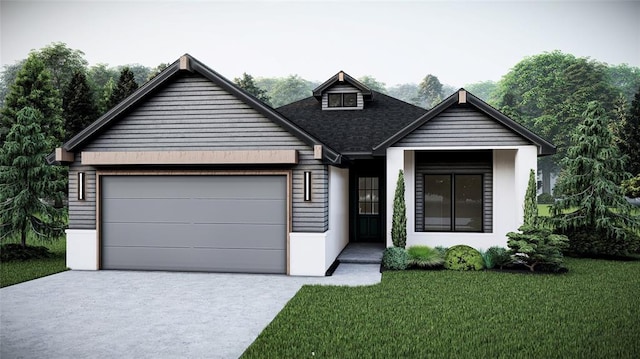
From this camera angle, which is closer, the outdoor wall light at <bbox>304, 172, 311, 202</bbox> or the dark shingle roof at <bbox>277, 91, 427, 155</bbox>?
the outdoor wall light at <bbox>304, 172, 311, 202</bbox>

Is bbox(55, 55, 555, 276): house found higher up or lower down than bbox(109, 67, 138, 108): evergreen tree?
lower down

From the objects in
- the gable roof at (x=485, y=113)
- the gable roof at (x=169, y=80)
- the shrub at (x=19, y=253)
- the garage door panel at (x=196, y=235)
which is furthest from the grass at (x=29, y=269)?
the gable roof at (x=485, y=113)

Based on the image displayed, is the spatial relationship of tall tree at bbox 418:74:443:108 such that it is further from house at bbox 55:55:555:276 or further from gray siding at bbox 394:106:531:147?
house at bbox 55:55:555:276

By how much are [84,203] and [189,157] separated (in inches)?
122

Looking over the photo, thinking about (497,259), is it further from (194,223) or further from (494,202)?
(194,223)

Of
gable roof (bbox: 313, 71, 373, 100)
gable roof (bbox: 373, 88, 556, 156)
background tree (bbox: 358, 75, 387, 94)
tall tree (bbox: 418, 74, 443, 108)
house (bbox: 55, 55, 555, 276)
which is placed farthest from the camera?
tall tree (bbox: 418, 74, 443, 108)

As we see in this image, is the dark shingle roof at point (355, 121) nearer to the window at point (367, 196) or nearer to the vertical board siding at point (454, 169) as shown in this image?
the vertical board siding at point (454, 169)

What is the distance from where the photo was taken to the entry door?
1698cm

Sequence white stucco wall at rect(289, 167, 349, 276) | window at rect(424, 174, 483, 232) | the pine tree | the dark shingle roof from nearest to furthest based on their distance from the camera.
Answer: white stucco wall at rect(289, 167, 349, 276), the pine tree, window at rect(424, 174, 483, 232), the dark shingle roof

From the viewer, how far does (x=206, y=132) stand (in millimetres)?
11711

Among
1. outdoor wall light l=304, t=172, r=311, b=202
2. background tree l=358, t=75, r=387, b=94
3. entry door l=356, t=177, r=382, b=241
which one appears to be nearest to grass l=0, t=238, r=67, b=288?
outdoor wall light l=304, t=172, r=311, b=202

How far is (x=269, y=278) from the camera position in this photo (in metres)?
10.9

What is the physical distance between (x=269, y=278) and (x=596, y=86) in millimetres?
51092

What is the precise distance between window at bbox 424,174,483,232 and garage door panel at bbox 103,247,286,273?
5362 millimetres
